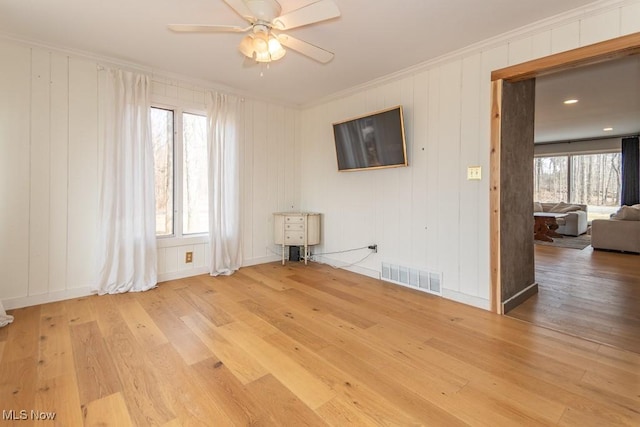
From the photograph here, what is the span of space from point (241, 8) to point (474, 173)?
7.81ft

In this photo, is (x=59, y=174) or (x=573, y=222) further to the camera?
(x=573, y=222)

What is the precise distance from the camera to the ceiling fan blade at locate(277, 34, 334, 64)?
7.04 ft

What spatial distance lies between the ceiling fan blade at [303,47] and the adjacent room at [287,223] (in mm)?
13

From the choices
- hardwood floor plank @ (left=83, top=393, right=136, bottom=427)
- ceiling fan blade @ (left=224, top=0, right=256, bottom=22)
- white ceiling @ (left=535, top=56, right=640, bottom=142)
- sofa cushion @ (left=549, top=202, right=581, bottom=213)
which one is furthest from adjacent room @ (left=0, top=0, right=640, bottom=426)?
sofa cushion @ (left=549, top=202, right=581, bottom=213)

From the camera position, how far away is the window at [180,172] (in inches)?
144

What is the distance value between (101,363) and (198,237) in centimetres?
210

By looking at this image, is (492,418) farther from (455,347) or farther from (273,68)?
(273,68)

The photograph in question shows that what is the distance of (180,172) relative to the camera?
3.78 m

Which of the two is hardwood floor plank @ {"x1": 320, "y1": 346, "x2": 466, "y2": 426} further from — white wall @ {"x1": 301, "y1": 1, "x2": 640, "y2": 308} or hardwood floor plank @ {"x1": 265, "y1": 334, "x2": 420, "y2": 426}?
white wall @ {"x1": 301, "y1": 1, "x2": 640, "y2": 308}

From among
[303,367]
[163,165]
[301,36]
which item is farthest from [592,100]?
[163,165]

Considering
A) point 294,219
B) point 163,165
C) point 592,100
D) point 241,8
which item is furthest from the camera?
point 592,100

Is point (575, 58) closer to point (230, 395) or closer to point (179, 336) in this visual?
point (230, 395)

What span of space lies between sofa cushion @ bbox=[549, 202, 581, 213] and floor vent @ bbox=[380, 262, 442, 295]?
6821 mm

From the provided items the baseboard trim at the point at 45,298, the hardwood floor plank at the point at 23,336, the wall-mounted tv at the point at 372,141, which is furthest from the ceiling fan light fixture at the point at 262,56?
the baseboard trim at the point at 45,298
